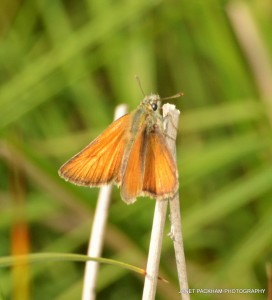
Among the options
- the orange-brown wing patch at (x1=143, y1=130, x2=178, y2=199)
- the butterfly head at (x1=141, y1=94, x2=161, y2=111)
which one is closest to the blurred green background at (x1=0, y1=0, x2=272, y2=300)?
the butterfly head at (x1=141, y1=94, x2=161, y2=111)

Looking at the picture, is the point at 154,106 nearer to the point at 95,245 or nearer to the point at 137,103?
the point at 95,245

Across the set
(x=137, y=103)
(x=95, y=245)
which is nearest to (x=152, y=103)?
(x=95, y=245)

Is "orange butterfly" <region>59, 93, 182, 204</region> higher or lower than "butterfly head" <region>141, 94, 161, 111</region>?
lower

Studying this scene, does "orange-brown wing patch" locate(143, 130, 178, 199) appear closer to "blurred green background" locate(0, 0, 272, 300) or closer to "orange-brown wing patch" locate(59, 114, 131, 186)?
"orange-brown wing patch" locate(59, 114, 131, 186)

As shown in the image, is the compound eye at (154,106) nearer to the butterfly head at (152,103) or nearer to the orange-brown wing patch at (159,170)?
the butterfly head at (152,103)

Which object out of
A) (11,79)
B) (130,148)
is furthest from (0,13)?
(130,148)

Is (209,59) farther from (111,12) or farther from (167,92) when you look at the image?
(111,12)
